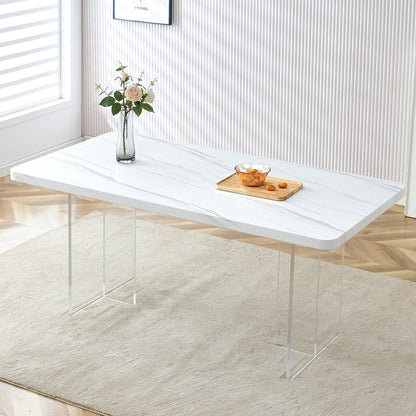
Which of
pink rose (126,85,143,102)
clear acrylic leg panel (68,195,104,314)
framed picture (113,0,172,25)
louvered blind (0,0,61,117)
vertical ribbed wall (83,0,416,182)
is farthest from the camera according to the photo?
framed picture (113,0,172,25)

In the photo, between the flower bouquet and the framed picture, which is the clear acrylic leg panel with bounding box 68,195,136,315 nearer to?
the flower bouquet

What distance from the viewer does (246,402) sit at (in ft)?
10.8

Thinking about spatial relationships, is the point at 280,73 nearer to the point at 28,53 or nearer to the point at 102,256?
the point at 28,53

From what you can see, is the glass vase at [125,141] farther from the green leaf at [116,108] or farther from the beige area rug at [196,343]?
the beige area rug at [196,343]

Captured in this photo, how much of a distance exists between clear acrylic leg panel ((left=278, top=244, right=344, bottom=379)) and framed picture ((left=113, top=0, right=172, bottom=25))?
8.73 ft

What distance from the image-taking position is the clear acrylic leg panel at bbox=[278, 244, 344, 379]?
3.49 m

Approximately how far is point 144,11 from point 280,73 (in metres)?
1.08

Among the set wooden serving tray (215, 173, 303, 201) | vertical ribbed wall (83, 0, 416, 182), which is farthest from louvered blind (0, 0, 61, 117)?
wooden serving tray (215, 173, 303, 201)

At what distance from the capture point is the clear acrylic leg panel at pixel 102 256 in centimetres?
398

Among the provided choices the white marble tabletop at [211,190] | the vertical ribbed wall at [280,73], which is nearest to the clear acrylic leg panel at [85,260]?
the white marble tabletop at [211,190]

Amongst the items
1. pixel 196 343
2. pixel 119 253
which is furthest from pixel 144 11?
pixel 196 343

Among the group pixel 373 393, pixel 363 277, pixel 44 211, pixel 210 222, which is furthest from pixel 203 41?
pixel 373 393

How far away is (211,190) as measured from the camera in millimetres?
3561

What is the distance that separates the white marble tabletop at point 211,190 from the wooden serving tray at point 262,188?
0.02 metres
